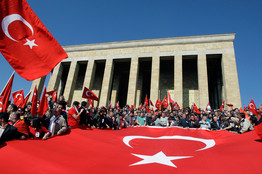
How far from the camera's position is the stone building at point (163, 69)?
21.3 m

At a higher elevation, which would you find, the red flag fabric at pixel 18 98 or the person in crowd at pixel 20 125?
the red flag fabric at pixel 18 98

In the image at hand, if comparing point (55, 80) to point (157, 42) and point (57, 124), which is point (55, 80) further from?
point (57, 124)

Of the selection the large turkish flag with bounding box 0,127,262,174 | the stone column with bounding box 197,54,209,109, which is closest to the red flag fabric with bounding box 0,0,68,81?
the large turkish flag with bounding box 0,127,262,174

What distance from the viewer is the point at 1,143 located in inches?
121

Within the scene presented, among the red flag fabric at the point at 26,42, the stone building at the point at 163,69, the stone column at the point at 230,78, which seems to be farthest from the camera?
the stone building at the point at 163,69

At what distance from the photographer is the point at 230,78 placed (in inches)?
803

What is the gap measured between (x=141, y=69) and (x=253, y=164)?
26.7 metres

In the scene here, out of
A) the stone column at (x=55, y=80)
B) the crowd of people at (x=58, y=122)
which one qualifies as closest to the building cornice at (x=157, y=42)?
the stone column at (x=55, y=80)

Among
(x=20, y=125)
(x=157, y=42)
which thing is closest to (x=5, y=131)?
(x=20, y=125)

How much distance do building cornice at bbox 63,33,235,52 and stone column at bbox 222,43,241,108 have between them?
6.13 ft

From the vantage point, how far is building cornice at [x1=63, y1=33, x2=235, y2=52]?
22.6 meters

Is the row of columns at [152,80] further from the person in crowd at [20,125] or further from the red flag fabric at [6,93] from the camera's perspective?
the person in crowd at [20,125]

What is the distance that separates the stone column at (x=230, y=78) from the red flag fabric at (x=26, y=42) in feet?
67.4

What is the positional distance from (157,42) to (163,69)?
5394mm
